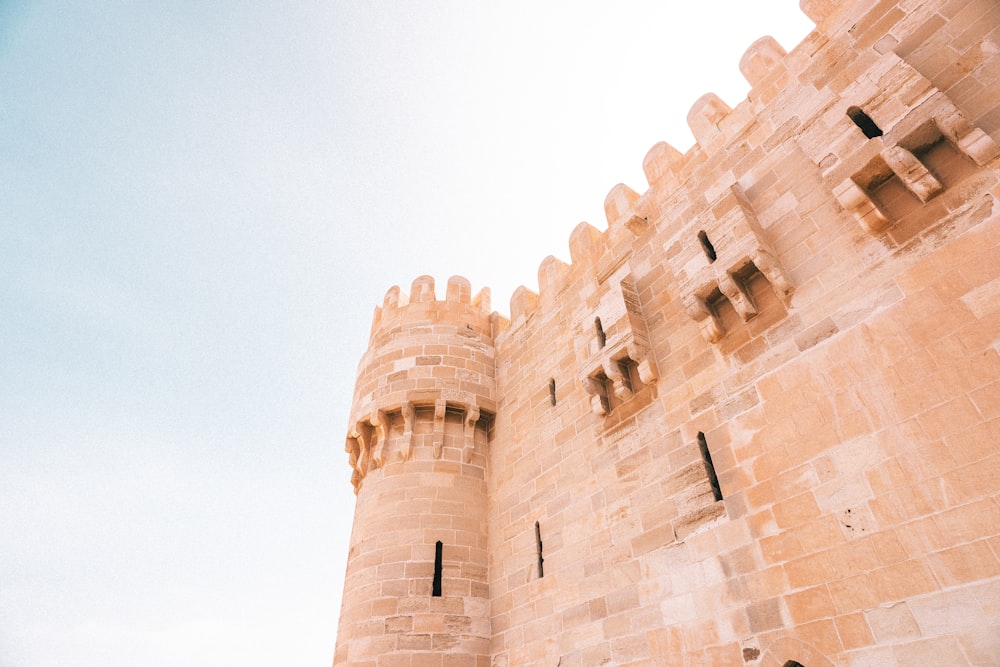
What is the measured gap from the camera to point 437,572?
7.00 meters

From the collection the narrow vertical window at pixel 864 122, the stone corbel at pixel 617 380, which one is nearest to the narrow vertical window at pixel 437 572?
the stone corbel at pixel 617 380

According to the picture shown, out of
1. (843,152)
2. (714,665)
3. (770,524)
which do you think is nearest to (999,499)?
(770,524)

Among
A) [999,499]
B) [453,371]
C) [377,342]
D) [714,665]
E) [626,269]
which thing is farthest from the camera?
[377,342]

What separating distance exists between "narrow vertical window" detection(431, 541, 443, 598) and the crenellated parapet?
1313 millimetres

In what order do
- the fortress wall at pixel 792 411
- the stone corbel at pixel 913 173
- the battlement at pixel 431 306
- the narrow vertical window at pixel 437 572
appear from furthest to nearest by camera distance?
1. the battlement at pixel 431 306
2. the narrow vertical window at pixel 437 572
3. the stone corbel at pixel 913 173
4. the fortress wall at pixel 792 411

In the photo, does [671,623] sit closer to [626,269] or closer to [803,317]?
[803,317]

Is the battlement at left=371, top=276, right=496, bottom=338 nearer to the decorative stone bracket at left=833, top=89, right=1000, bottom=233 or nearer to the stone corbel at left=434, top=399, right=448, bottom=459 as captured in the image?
the stone corbel at left=434, top=399, right=448, bottom=459

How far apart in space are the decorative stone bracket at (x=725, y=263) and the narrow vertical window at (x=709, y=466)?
98 centimetres

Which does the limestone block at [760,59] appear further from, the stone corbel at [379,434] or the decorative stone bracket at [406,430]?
the stone corbel at [379,434]

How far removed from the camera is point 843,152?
455 centimetres

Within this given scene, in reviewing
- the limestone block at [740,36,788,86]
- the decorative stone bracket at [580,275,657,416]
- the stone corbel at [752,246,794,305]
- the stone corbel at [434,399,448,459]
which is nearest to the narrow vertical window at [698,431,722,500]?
the decorative stone bracket at [580,275,657,416]

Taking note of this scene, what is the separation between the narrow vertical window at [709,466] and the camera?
4.69m

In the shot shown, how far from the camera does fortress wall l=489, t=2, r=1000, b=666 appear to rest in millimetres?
3383

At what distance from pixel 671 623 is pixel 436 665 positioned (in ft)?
10.4
